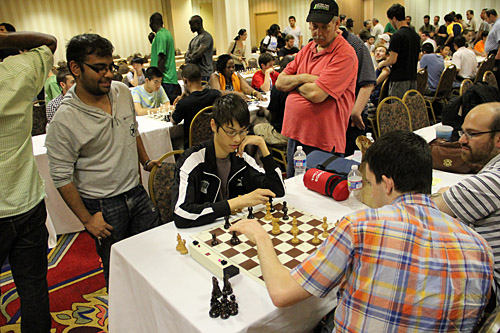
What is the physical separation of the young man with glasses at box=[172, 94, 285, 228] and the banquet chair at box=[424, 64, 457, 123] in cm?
468

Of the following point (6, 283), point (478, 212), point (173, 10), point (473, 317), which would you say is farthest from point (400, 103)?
point (173, 10)

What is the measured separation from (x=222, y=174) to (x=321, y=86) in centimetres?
96

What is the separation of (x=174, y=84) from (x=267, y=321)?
18.0 ft

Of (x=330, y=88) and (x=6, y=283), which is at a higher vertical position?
(x=330, y=88)

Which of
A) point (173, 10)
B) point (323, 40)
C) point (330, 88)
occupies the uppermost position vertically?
point (173, 10)

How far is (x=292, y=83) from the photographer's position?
110 inches

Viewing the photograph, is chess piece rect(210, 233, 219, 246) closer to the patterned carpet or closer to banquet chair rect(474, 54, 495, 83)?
the patterned carpet

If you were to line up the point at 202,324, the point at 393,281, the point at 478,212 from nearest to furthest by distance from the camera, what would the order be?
the point at 393,281 < the point at 202,324 < the point at 478,212

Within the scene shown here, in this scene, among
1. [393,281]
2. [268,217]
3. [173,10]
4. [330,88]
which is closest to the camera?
[393,281]

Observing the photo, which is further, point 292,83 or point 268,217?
point 292,83

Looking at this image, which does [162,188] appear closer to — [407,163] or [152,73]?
[407,163]

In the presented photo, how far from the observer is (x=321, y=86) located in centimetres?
264

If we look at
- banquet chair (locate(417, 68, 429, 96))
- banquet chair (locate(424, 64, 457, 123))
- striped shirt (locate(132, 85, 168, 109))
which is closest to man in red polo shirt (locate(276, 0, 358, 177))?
striped shirt (locate(132, 85, 168, 109))

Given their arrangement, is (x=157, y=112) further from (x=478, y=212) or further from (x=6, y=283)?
(x=478, y=212)
